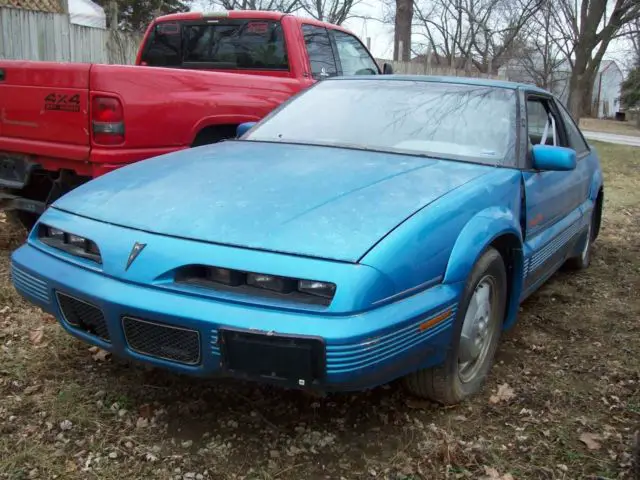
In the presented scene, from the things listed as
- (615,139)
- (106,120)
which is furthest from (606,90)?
(106,120)

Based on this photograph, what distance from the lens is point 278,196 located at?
2.61 m

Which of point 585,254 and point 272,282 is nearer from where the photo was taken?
point 272,282

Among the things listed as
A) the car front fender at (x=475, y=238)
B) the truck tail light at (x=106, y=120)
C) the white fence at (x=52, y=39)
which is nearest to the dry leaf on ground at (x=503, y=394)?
the car front fender at (x=475, y=238)

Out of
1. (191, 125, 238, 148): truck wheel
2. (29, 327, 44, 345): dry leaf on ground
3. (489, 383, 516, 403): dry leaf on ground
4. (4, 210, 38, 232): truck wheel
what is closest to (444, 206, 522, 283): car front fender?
(489, 383, 516, 403): dry leaf on ground

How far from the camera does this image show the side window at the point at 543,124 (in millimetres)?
3924

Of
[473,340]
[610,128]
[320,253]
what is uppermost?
[320,253]

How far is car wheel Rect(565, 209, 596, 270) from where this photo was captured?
493cm

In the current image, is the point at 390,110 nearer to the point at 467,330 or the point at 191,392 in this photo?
the point at 467,330

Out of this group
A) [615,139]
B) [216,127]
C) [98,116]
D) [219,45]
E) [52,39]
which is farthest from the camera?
[615,139]

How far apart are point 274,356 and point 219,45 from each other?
4523 millimetres

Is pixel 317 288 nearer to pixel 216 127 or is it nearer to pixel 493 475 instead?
pixel 493 475

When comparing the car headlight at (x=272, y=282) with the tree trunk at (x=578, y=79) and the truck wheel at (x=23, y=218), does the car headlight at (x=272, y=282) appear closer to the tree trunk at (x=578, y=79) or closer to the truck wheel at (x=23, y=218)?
the truck wheel at (x=23, y=218)

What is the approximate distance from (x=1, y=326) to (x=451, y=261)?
254cm

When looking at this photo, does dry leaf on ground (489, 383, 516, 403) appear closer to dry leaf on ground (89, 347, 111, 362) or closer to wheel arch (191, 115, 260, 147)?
dry leaf on ground (89, 347, 111, 362)
